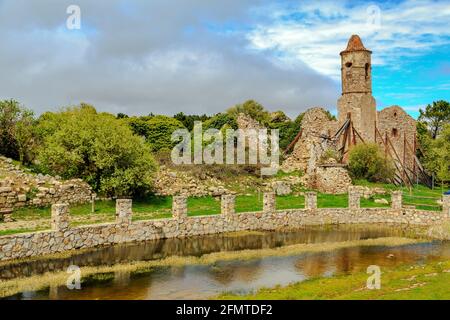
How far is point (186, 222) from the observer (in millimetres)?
25922

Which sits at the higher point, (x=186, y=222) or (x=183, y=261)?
(x=186, y=222)

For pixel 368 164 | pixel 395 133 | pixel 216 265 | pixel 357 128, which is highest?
pixel 357 128

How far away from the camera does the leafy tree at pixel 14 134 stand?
33625 millimetres

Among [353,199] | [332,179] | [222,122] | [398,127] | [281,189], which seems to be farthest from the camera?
[398,127]

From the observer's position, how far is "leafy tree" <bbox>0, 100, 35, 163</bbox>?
33.6 m

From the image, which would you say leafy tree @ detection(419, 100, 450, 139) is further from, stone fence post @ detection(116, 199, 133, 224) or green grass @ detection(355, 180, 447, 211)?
stone fence post @ detection(116, 199, 133, 224)

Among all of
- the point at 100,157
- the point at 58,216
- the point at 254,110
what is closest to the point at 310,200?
the point at 100,157

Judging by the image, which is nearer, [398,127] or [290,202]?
[290,202]

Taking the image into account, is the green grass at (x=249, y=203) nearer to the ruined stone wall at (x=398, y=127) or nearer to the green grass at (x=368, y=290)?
the green grass at (x=368, y=290)

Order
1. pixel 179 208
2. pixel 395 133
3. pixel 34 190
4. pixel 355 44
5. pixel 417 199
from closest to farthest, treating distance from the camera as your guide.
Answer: pixel 179 208 → pixel 34 190 → pixel 417 199 → pixel 355 44 → pixel 395 133

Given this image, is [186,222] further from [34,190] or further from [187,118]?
[187,118]

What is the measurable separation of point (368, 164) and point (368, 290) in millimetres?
27203

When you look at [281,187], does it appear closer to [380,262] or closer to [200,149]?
[200,149]
